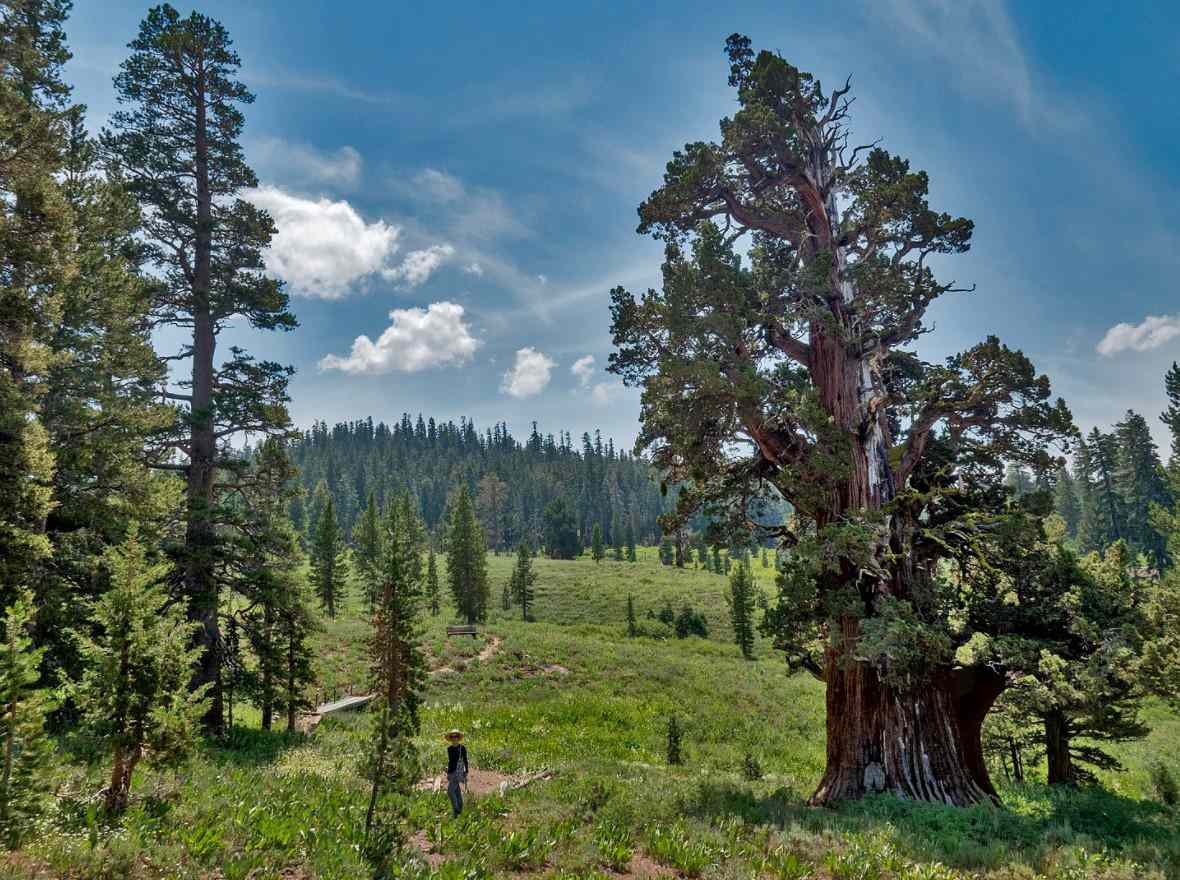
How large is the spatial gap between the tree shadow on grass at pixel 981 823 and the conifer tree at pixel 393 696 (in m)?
5.40

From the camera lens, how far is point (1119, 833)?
9.66 metres

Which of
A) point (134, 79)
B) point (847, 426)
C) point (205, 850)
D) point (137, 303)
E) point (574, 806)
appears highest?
point (134, 79)

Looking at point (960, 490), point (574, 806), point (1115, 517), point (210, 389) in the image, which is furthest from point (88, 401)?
point (1115, 517)

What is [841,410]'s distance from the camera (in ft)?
41.3

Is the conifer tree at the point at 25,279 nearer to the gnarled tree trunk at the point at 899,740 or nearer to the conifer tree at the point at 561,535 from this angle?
the gnarled tree trunk at the point at 899,740

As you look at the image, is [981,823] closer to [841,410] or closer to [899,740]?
[899,740]

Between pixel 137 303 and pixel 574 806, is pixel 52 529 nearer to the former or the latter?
pixel 137 303

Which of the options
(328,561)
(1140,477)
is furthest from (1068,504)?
(328,561)

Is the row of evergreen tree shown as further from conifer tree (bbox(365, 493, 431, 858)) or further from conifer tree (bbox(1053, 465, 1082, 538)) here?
conifer tree (bbox(365, 493, 431, 858))

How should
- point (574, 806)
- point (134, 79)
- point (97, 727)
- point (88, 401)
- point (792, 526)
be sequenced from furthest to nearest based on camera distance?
1. point (134, 79)
2. point (792, 526)
3. point (88, 401)
4. point (574, 806)
5. point (97, 727)

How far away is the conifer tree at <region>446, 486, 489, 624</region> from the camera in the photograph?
54312mm

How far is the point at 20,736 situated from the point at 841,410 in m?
14.4

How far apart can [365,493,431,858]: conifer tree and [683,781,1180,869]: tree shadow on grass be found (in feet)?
17.7

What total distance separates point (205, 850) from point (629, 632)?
161 ft
